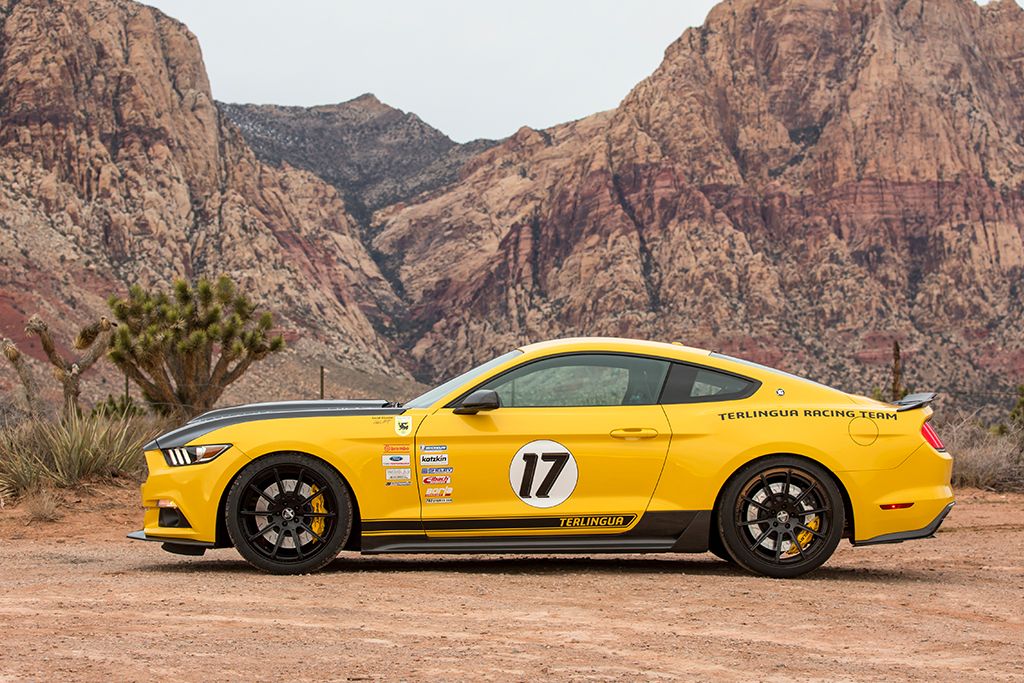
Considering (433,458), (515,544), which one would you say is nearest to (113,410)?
(433,458)

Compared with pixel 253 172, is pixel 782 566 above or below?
below

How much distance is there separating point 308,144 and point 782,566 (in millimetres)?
131264

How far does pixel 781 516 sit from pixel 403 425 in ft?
8.26

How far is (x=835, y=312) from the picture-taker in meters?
83.8

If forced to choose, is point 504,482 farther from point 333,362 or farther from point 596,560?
point 333,362

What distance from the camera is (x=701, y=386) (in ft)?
27.6

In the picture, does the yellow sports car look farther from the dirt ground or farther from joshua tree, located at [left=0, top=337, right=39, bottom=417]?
joshua tree, located at [left=0, top=337, right=39, bottom=417]

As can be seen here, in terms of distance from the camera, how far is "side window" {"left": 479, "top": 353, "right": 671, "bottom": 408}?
27.1ft

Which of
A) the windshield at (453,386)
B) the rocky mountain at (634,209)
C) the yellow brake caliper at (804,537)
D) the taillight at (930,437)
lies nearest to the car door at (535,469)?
the windshield at (453,386)

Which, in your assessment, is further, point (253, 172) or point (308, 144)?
point (308, 144)

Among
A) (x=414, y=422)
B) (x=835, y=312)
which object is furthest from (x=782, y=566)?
(x=835, y=312)

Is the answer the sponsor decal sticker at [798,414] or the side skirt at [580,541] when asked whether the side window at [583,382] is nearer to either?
the sponsor decal sticker at [798,414]

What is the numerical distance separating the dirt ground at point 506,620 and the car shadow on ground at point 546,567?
29 millimetres

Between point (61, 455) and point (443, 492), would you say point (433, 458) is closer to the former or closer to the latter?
point (443, 492)
